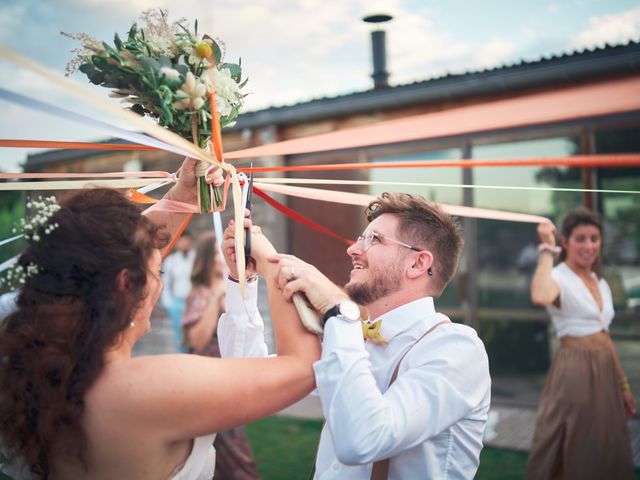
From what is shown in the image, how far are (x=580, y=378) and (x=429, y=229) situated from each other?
96.3 inches

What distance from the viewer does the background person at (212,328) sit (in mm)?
4375

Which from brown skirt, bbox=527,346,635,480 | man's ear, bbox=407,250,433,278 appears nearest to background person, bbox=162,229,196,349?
brown skirt, bbox=527,346,635,480

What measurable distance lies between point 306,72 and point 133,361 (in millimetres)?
8437

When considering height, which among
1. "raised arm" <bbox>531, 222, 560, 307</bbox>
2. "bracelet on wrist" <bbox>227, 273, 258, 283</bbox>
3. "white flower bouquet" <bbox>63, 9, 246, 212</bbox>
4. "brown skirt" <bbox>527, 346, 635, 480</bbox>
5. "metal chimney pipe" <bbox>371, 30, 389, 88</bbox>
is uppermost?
"metal chimney pipe" <bbox>371, 30, 389, 88</bbox>

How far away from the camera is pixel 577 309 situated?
424cm

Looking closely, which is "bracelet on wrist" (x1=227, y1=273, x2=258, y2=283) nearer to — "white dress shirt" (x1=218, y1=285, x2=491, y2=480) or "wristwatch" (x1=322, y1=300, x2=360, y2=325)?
"white dress shirt" (x1=218, y1=285, x2=491, y2=480)

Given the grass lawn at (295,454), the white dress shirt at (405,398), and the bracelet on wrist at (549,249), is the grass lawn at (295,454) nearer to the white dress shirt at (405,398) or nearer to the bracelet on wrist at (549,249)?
the bracelet on wrist at (549,249)

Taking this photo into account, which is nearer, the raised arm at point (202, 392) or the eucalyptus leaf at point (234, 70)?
the raised arm at point (202, 392)

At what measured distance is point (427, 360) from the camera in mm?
1852

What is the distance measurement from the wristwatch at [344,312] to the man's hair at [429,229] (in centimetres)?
65

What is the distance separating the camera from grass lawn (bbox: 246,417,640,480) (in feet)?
16.0

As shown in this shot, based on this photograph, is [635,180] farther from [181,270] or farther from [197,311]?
[181,270]

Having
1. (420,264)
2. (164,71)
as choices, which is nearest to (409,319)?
(420,264)

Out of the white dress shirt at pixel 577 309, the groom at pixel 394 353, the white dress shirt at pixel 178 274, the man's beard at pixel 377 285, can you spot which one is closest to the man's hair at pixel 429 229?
the groom at pixel 394 353
